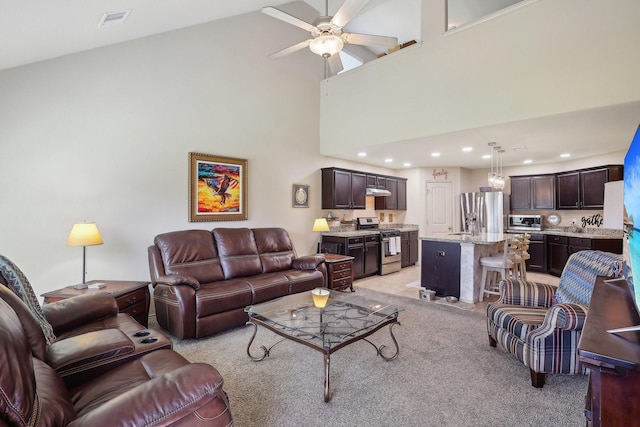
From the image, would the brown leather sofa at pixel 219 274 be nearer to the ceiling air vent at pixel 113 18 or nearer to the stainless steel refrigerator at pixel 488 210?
the ceiling air vent at pixel 113 18

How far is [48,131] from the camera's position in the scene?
3137 mm

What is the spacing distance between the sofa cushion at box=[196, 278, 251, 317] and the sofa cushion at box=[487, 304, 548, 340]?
247cm

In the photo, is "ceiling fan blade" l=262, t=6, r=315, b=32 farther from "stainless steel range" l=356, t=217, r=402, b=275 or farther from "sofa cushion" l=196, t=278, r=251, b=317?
"stainless steel range" l=356, t=217, r=402, b=275

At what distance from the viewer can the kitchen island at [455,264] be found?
4301 mm

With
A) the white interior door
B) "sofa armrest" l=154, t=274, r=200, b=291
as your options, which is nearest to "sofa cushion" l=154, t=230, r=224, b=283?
"sofa armrest" l=154, t=274, r=200, b=291

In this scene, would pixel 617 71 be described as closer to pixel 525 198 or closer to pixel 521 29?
pixel 521 29

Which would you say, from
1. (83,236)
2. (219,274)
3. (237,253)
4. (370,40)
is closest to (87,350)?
(83,236)

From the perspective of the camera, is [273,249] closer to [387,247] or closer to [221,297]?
[221,297]

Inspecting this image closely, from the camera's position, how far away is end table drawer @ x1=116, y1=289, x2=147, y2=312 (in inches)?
114

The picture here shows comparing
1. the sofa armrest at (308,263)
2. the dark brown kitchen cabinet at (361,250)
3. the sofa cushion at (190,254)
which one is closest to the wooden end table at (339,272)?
the sofa armrest at (308,263)

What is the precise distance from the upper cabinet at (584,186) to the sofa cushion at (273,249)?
563 centimetres

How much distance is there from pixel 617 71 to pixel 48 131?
580 cm

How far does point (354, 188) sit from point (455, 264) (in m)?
2.50

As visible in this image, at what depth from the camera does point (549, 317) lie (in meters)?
2.13
